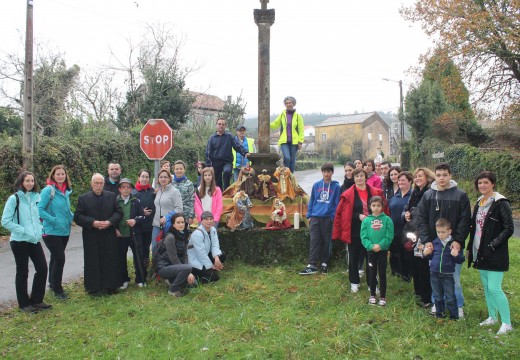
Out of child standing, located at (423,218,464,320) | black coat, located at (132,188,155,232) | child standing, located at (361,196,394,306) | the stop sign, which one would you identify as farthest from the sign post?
child standing, located at (423,218,464,320)

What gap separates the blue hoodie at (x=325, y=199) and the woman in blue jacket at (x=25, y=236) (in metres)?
3.92

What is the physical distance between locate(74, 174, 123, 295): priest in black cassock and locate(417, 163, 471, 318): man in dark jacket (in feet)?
13.8

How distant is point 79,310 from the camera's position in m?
5.98

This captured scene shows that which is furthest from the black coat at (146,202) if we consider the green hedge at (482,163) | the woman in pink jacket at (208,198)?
the green hedge at (482,163)

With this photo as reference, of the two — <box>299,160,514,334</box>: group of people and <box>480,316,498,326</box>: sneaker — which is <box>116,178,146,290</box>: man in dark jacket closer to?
<box>299,160,514,334</box>: group of people

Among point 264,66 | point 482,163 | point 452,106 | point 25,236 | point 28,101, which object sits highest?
point 452,106

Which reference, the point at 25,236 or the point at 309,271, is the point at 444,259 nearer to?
the point at 309,271

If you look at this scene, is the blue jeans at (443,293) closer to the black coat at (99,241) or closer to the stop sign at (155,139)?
the black coat at (99,241)

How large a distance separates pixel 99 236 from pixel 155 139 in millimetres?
2529

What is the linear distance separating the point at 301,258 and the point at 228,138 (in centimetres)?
304

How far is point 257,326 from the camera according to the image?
5180 millimetres

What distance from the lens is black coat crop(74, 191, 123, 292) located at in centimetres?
645

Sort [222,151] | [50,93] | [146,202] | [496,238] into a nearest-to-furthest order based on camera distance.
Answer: [496,238]
[146,202]
[222,151]
[50,93]

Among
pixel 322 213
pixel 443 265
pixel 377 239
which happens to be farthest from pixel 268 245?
pixel 443 265
